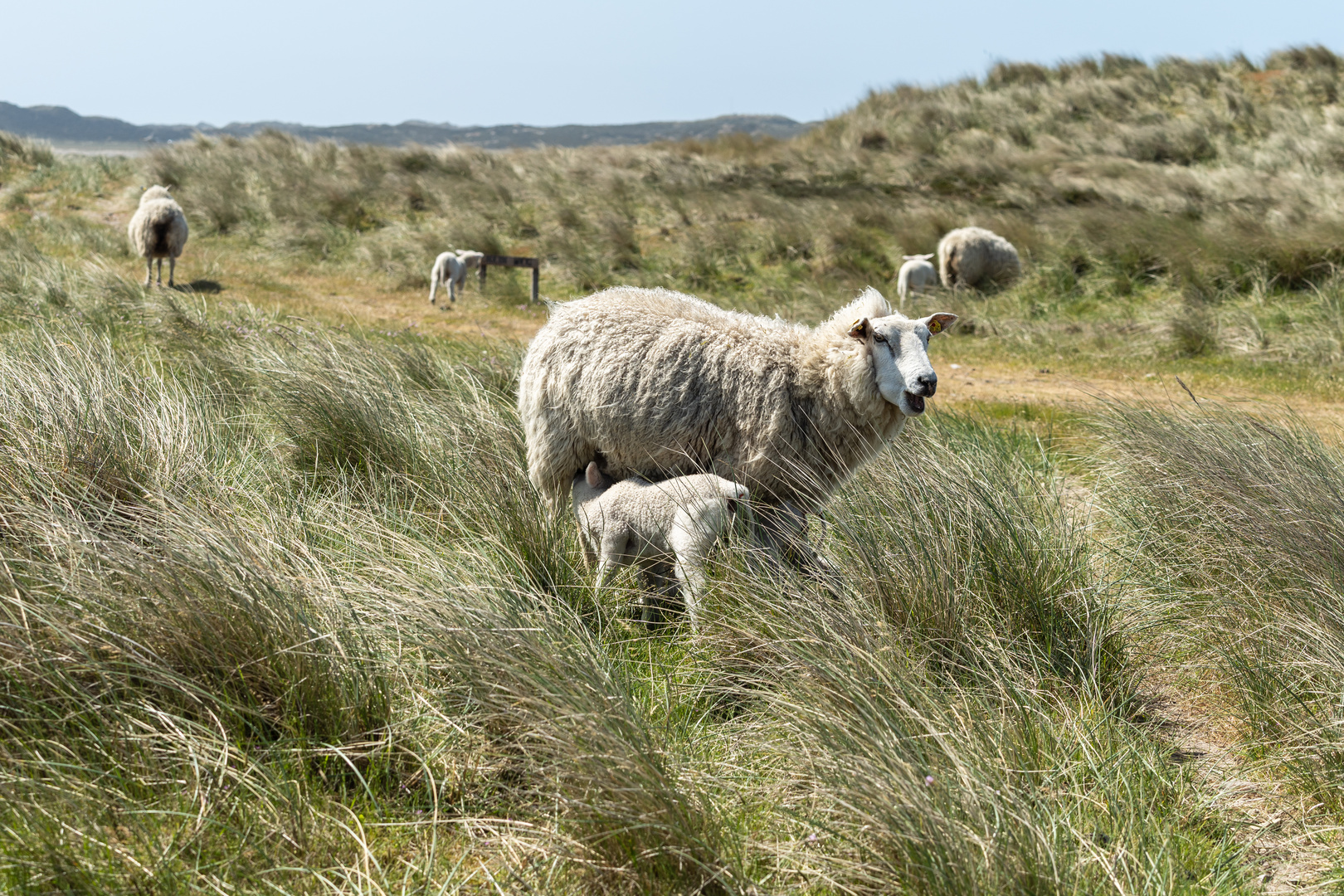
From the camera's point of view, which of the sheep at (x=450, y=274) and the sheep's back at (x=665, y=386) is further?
the sheep at (x=450, y=274)

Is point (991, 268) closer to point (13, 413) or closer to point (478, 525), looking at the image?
point (478, 525)

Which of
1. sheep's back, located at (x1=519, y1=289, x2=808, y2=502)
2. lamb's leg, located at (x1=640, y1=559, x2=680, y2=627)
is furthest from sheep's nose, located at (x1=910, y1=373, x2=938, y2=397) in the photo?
lamb's leg, located at (x1=640, y1=559, x2=680, y2=627)

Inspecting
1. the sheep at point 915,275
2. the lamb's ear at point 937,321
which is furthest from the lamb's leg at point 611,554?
the sheep at point 915,275

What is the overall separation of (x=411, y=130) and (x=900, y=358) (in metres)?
173

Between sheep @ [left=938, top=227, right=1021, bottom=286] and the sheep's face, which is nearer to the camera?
the sheep's face

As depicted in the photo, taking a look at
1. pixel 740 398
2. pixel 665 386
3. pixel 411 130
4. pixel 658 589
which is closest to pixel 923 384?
pixel 740 398

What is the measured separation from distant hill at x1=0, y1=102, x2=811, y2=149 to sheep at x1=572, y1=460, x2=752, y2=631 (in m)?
128

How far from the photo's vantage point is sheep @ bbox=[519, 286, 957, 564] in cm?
409

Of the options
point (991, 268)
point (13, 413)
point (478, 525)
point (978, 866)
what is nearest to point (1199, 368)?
point (991, 268)

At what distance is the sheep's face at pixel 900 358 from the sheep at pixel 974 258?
10.8 m

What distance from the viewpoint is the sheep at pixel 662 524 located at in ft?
12.2

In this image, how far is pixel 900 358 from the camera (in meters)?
3.89

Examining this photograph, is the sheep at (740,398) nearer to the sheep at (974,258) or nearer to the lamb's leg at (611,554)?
the lamb's leg at (611,554)

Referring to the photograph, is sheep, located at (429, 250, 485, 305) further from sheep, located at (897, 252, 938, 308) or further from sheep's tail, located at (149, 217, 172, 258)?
sheep, located at (897, 252, 938, 308)
